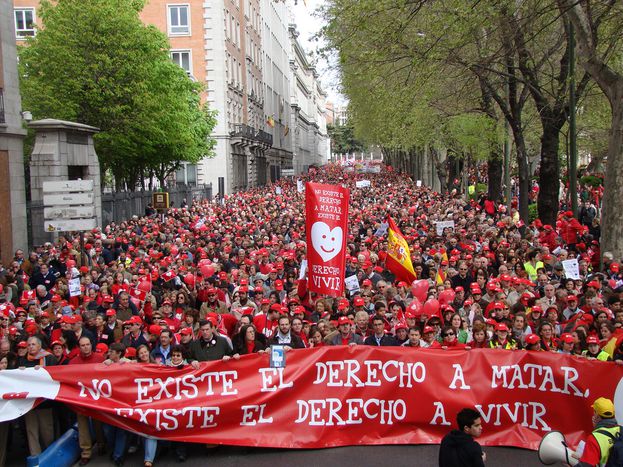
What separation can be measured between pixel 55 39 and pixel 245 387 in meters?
25.1

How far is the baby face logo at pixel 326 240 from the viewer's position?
441 inches

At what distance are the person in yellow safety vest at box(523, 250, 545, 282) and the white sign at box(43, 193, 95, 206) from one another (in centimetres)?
801

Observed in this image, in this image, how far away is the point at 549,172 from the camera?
22484 mm

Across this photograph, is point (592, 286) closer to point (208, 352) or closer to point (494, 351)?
point (494, 351)

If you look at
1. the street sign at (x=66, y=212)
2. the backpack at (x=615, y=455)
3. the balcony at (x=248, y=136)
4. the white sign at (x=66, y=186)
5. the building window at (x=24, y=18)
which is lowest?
the backpack at (x=615, y=455)

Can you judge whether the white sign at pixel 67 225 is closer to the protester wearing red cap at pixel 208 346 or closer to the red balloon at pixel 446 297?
the protester wearing red cap at pixel 208 346

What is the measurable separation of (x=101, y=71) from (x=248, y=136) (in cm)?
3315

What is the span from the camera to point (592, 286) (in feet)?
39.7

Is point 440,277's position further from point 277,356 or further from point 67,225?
point 67,225

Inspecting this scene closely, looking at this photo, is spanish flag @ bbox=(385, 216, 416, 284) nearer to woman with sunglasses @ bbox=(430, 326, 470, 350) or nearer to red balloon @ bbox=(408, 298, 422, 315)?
red balloon @ bbox=(408, 298, 422, 315)

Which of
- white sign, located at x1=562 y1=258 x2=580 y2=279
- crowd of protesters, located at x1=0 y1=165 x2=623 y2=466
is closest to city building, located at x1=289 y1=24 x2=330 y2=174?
crowd of protesters, located at x1=0 y1=165 x2=623 y2=466

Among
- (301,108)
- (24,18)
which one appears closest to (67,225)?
(24,18)

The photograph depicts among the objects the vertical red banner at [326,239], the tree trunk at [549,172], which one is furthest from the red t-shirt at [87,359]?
the tree trunk at [549,172]

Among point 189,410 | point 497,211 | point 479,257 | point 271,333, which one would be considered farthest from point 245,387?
point 497,211
